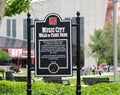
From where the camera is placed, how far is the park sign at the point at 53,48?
9.52m

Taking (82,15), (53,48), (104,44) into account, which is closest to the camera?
(53,48)

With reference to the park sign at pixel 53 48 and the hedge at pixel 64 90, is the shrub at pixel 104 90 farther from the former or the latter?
the park sign at pixel 53 48

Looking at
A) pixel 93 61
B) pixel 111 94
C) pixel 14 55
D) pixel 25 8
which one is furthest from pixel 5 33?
pixel 111 94

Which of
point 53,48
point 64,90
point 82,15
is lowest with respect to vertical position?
point 64,90

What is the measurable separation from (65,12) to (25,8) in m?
89.7

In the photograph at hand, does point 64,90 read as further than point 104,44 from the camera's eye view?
No

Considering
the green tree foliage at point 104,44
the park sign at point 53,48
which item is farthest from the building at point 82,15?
the park sign at point 53,48

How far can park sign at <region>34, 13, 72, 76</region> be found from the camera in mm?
9523

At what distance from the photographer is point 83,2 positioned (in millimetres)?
110562

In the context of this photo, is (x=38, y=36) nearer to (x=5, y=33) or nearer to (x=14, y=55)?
(x=14, y=55)

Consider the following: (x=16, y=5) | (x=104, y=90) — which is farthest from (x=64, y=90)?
(x=16, y=5)

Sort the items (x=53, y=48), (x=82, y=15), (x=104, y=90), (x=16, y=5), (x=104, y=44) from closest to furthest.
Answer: (x=53, y=48)
(x=104, y=90)
(x=16, y=5)
(x=104, y=44)
(x=82, y=15)

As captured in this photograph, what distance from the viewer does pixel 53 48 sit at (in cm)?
951

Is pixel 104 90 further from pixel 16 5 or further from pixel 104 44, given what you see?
pixel 104 44
